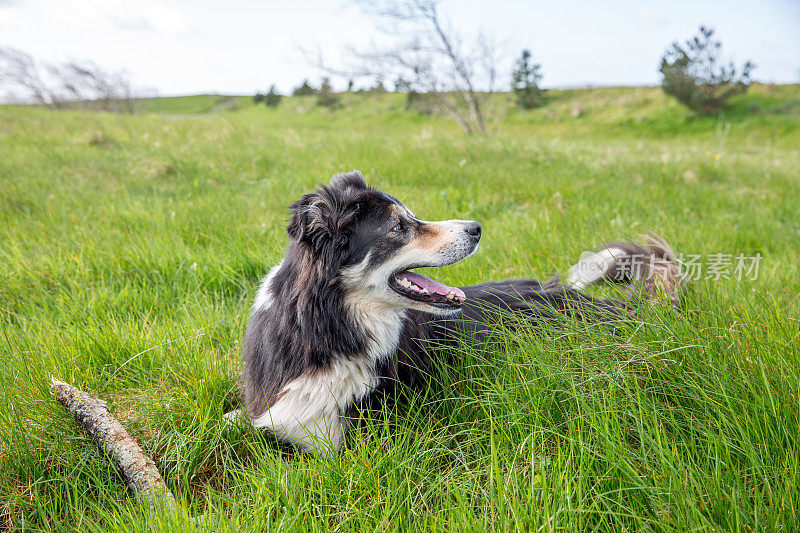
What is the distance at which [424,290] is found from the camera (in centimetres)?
248

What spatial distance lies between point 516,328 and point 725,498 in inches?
48.8

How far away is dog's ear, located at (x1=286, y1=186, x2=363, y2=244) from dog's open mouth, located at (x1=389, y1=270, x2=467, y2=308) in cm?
40

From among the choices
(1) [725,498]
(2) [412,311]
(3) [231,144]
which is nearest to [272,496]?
(2) [412,311]

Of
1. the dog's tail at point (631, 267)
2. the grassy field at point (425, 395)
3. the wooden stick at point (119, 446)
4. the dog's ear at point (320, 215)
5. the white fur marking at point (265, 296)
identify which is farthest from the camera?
the dog's tail at point (631, 267)

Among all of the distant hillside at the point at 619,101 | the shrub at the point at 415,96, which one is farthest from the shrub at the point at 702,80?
the shrub at the point at 415,96

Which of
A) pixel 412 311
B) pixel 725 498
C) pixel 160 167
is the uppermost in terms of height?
pixel 160 167

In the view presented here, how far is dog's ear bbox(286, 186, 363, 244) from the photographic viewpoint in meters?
2.21

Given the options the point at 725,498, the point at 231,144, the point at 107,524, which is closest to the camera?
the point at 725,498

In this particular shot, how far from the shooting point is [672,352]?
209cm

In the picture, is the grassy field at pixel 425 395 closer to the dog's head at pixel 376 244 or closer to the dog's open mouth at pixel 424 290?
the dog's open mouth at pixel 424 290

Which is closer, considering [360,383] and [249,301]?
[360,383]

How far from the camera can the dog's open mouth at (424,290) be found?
2420 millimetres

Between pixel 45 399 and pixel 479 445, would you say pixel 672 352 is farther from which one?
pixel 45 399

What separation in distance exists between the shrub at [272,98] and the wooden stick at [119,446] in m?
45.4
